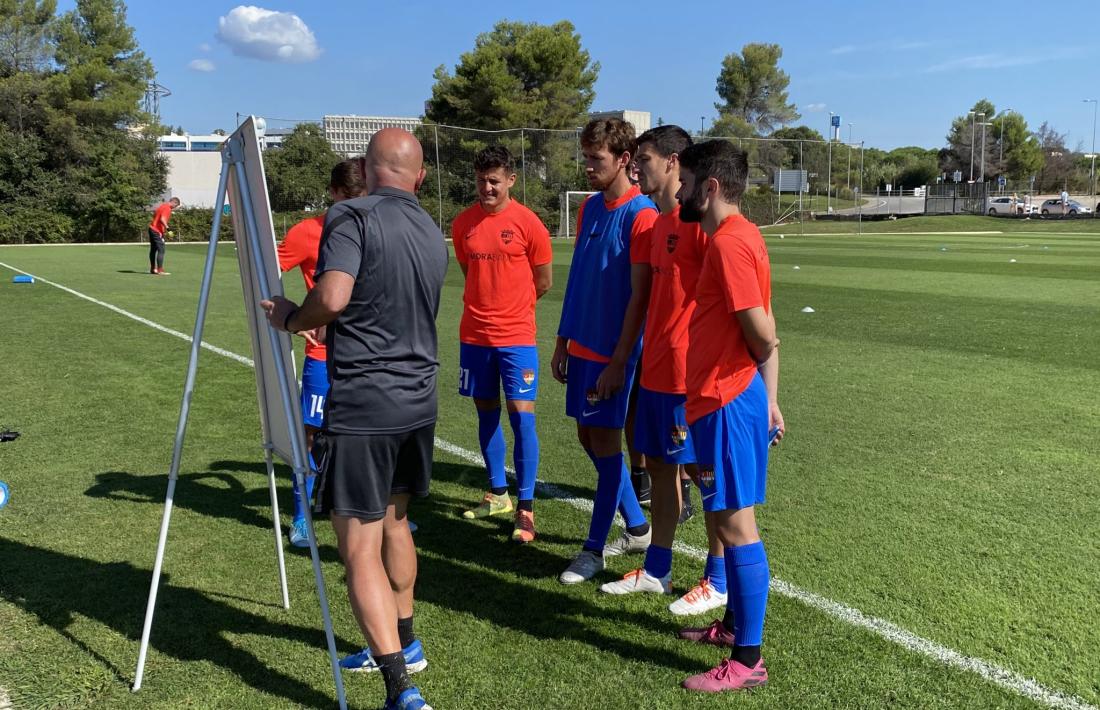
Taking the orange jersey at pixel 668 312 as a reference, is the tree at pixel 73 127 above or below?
above

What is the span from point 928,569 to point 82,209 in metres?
46.3

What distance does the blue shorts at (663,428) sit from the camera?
11.1 ft

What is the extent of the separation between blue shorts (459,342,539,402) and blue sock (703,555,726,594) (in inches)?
56.3

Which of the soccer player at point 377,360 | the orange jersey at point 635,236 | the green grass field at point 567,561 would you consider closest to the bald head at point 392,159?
the soccer player at point 377,360

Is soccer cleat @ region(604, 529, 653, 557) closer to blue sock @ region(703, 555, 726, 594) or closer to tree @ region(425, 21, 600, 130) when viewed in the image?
blue sock @ region(703, 555, 726, 594)

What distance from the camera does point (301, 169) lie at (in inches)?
1319

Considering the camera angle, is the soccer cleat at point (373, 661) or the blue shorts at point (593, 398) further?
the blue shorts at point (593, 398)

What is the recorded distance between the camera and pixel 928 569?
12.5ft

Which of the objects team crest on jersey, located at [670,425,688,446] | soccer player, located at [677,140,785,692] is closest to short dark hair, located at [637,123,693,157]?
soccer player, located at [677,140,785,692]

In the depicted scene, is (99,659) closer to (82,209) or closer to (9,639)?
(9,639)

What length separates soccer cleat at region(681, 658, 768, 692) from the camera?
284cm

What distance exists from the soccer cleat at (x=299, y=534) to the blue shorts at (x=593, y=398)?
1589mm

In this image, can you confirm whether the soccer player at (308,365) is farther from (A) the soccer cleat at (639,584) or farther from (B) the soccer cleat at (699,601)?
(B) the soccer cleat at (699,601)

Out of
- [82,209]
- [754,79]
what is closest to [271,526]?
[82,209]
